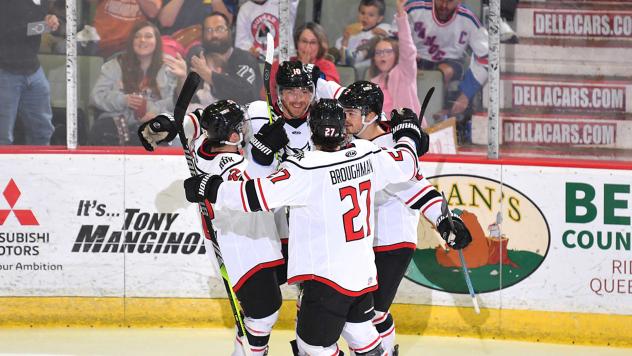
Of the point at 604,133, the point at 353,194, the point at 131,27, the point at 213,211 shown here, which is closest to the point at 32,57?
the point at 131,27

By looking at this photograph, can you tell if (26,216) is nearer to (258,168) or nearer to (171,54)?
(171,54)

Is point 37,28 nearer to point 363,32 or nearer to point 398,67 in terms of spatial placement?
point 363,32

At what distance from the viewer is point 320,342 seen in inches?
175

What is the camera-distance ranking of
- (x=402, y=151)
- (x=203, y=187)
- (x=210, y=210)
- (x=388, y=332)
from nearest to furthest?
(x=203, y=187)
(x=402, y=151)
(x=210, y=210)
(x=388, y=332)

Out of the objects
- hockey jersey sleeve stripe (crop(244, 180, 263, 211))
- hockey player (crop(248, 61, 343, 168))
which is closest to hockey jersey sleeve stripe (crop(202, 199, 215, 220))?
hockey player (crop(248, 61, 343, 168))

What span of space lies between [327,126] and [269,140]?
0.65 m

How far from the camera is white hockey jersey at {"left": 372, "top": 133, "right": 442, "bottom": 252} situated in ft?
16.7

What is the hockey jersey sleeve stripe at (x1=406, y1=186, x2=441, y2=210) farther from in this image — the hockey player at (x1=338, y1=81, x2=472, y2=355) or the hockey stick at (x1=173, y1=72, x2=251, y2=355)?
the hockey stick at (x1=173, y1=72, x2=251, y2=355)

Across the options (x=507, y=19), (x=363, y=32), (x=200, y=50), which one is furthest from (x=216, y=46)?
(x=507, y=19)

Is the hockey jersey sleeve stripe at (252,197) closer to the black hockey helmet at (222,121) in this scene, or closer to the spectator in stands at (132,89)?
the black hockey helmet at (222,121)

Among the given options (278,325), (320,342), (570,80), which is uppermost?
(570,80)

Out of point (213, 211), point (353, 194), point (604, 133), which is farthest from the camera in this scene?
point (604, 133)

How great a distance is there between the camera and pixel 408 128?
194 inches

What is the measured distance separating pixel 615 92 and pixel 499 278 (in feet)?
3.84
